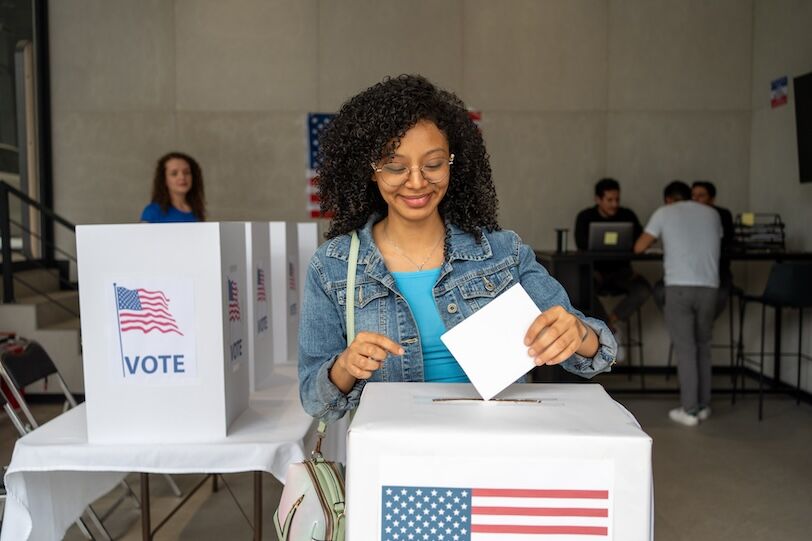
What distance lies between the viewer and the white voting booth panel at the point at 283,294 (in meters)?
2.85

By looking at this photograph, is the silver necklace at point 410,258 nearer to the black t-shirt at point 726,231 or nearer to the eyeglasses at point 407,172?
the eyeglasses at point 407,172

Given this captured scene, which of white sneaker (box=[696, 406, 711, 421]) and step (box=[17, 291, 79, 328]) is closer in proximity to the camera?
white sneaker (box=[696, 406, 711, 421])

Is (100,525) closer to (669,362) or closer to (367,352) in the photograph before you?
(367,352)

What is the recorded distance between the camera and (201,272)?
1763 millimetres

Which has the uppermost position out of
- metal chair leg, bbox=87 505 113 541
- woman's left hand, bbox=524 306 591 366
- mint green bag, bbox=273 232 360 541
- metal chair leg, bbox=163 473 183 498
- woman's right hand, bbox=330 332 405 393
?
woman's left hand, bbox=524 306 591 366

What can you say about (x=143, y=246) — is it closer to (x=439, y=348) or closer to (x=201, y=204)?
(x=439, y=348)

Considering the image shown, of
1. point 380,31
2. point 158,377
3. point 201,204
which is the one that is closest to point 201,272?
point 158,377

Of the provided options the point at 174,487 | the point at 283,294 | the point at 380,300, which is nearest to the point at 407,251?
the point at 380,300

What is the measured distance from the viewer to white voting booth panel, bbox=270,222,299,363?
285 centimetres

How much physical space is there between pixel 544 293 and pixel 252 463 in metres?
0.84

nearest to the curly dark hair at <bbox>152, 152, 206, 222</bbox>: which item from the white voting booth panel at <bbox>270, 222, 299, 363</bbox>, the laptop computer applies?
the white voting booth panel at <bbox>270, 222, 299, 363</bbox>

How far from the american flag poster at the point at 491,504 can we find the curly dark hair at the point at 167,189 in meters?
3.86

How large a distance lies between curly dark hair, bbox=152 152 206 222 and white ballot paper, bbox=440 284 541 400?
372 cm

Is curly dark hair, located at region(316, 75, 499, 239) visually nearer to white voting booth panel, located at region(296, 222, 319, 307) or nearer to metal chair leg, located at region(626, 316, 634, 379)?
white voting booth panel, located at region(296, 222, 319, 307)
